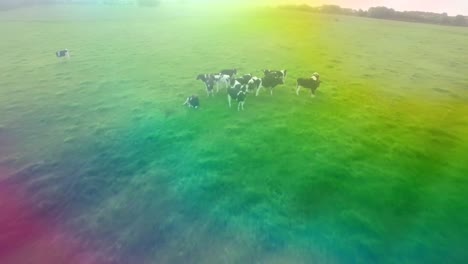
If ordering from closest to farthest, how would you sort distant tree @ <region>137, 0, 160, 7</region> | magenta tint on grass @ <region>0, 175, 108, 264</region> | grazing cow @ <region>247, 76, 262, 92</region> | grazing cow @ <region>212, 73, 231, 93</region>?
magenta tint on grass @ <region>0, 175, 108, 264</region>, grazing cow @ <region>247, 76, 262, 92</region>, grazing cow @ <region>212, 73, 231, 93</region>, distant tree @ <region>137, 0, 160, 7</region>

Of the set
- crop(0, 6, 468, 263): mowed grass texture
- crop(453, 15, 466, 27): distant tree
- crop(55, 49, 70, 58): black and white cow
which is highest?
crop(453, 15, 466, 27): distant tree

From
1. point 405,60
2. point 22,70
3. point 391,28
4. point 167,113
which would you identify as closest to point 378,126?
point 167,113

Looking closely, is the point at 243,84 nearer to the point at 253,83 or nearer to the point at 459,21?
the point at 253,83

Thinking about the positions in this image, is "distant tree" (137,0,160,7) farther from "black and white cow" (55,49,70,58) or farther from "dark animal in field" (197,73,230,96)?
"dark animal in field" (197,73,230,96)

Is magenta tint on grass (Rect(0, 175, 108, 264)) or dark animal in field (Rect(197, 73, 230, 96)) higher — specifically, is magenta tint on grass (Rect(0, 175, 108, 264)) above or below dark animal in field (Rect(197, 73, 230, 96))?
below

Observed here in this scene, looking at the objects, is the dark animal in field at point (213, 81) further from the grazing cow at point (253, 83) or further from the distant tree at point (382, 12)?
the distant tree at point (382, 12)

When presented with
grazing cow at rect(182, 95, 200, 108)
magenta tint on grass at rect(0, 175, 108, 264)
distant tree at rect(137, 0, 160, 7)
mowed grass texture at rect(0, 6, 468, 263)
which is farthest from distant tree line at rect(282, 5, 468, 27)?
magenta tint on grass at rect(0, 175, 108, 264)

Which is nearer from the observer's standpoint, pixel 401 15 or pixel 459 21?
pixel 459 21

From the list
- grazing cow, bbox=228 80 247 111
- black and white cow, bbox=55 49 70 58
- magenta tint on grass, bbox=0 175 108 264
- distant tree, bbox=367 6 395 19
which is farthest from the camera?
distant tree, bbox=367 6 395 19

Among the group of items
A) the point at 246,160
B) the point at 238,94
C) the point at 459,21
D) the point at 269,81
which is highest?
the point at 459,21

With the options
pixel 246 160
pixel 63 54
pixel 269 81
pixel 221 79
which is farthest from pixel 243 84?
pixel 63 54
